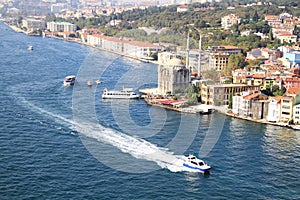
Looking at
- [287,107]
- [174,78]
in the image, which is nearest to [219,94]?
[174,78]

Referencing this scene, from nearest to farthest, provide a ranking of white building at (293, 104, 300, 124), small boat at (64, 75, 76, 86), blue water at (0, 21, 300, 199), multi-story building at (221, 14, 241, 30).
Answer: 1. blue water at (0, 21, 300, 199)
2. white building at (293, 104, 300, 124)
3. small boat at (64, 75, 76, 86)
4. multi-story building at (221, 14, 241, 30)

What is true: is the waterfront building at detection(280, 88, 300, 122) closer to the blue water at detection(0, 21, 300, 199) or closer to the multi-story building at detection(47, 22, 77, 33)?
the blue water at detection(0, 21, 300, 199)

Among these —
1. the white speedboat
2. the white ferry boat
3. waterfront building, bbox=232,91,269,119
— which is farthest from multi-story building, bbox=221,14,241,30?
the white speedboat

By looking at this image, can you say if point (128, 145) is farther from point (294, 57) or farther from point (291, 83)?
point (294, 57)

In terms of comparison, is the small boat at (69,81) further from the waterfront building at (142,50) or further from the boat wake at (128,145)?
the waterfront building at (142,50)

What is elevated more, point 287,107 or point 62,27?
point 62,27
